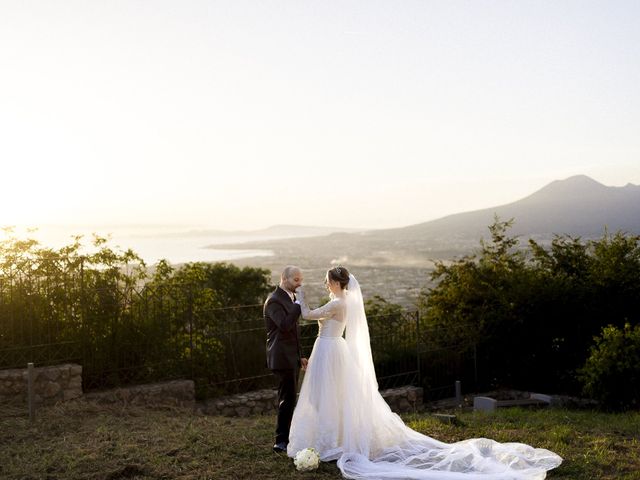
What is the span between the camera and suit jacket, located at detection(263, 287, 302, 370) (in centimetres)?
797

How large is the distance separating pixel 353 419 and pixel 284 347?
1.18 metres

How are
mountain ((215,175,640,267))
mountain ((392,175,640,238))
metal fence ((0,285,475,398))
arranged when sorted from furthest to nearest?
1. mountain ((392,175,640,238))
2. mountain ((215,175,640,267))
3. metal fence ((0,285,475,398))

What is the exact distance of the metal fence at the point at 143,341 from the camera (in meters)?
11.9

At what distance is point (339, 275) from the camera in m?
8.24

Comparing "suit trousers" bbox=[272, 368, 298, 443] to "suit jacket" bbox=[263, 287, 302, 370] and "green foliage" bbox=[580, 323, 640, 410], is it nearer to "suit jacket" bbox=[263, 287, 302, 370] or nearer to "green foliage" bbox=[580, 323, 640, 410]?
"suit jacket" bbox=[263, 287, 302, 370]

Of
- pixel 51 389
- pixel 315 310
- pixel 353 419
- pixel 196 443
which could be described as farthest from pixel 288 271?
pixel 51 389

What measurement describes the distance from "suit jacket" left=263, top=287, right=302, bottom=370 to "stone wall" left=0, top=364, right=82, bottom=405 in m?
4.78

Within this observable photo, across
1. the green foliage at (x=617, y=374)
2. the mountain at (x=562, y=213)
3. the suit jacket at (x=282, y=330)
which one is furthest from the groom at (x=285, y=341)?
the mountain at (x=562, y=213)

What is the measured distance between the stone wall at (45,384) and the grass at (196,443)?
18.4 inches

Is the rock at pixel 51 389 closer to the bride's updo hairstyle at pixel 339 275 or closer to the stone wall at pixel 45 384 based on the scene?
the stone wall at pixel 45 384

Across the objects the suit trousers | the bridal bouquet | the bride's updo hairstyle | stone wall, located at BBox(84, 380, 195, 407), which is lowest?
stone wall, located at BBox(84, 380, 195, 407)

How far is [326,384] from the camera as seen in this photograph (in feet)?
27.0

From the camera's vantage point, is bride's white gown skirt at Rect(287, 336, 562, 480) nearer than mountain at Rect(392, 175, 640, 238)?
Yes

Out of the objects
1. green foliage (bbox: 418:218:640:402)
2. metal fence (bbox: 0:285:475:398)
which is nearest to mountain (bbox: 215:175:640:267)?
green foliage (bbox: 418:218:640:402)
